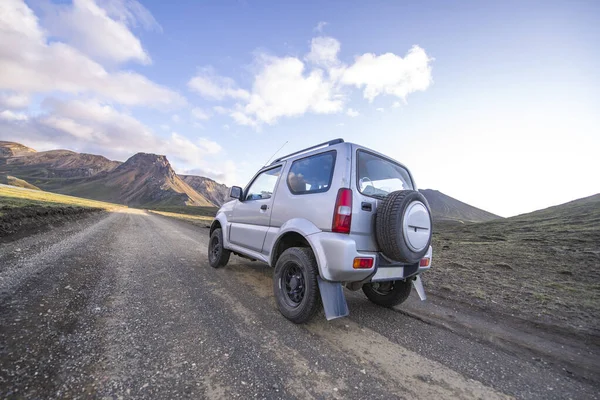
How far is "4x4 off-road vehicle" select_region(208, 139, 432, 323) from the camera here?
2.96 metres

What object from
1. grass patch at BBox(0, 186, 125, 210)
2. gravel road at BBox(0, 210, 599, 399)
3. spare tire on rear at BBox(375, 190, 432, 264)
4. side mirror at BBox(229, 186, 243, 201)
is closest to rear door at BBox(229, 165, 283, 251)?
side mirror at BBox(229, 186, 243, 201)

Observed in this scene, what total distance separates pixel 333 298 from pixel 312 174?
68.1 inches

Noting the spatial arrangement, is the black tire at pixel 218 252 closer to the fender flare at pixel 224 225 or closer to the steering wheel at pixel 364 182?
the fender flare at pixel 224 225

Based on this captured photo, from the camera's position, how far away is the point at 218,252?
575 cm

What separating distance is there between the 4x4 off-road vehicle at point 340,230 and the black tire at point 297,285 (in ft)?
0.04

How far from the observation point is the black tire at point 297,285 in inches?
119

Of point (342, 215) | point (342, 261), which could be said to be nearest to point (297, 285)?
point (342, 261)

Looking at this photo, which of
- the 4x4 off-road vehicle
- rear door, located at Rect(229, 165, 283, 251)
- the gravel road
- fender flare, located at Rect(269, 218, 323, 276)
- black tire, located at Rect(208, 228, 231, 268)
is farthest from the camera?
black tire, located at Rect(208, 228, 231, 268)

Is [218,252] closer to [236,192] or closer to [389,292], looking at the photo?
[236,192]

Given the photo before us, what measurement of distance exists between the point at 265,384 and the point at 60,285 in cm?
378

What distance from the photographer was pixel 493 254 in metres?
9.62

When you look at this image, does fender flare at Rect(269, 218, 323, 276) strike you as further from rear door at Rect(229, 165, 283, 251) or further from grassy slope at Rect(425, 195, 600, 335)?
grassy slope at Rect(425, 195, 600, 335)

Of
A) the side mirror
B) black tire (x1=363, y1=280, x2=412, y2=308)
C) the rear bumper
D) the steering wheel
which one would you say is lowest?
→ black tire (x1=363, y1=280, x2=412, y2=308)

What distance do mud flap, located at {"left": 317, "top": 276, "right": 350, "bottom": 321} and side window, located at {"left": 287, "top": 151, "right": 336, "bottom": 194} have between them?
1182 millimetres
